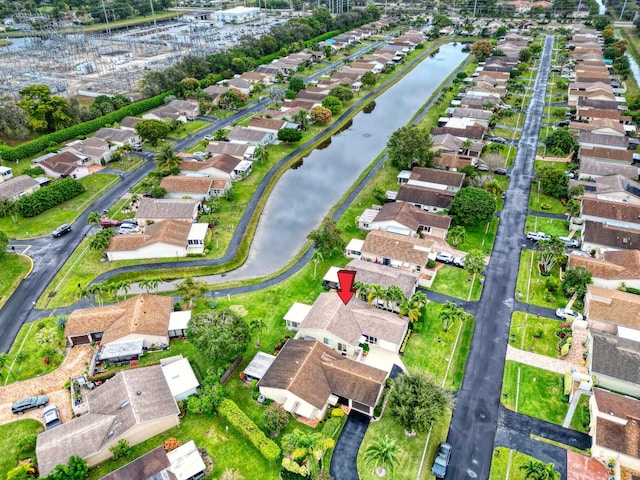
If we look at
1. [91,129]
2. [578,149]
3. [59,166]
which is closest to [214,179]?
[59,166]

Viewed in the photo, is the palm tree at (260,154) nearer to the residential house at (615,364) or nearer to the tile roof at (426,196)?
the tile roof at (426,196)

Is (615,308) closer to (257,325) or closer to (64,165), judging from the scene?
(257,325)

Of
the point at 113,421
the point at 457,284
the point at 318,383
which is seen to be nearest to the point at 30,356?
the point at 113,421

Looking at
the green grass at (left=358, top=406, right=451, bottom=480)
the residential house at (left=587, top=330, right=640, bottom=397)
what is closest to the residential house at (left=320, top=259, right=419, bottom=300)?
the green grass at (left=358, top=406, right=451, bottom=480)

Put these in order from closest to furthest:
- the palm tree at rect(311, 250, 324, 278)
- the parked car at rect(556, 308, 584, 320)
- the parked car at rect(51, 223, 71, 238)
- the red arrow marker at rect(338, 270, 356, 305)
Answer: the parked car at rect(556, 308, 584, 320), the red arrow marker at rect(338, 270, 356, 305), the palm tree at rect(311, 250, 324, 278), the parked car at rect(51, 223, 71, 238)

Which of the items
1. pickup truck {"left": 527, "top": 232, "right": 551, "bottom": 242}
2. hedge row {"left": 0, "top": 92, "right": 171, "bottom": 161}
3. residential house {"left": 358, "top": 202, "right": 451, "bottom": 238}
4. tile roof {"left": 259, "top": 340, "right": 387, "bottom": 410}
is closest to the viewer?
tile roof {"left": 259, "top": 340, "right": 387, "bottom": 410}

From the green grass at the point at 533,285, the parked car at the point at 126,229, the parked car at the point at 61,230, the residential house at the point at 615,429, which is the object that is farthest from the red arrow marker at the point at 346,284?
the parked car at the point at 61,230

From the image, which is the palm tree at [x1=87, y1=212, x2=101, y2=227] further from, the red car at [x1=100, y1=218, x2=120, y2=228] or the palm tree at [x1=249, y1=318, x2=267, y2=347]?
the palm tree at [x1=249, y1=318, x2=267, y2=347]
